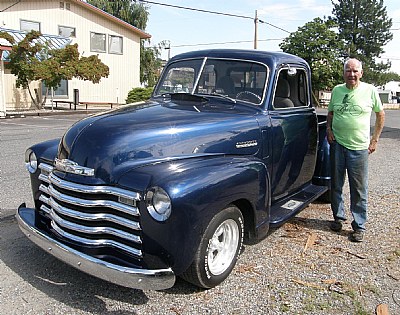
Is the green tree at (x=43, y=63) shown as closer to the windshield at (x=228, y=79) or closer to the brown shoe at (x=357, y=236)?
the windshield at (x=228, y=79)

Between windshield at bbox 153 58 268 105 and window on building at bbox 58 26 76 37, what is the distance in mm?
23550

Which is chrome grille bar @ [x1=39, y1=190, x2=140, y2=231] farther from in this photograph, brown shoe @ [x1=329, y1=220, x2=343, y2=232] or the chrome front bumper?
brown shoe @ [x1=329, y1=220, x2=343, y2=232]

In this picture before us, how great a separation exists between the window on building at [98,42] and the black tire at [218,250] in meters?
25.7

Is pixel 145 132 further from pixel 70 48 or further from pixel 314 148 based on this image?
pixel 70 48

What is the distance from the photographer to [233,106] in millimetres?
4145

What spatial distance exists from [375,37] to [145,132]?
55.9 meters

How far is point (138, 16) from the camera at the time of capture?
1437 inches

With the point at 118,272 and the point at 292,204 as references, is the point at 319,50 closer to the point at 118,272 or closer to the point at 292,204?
the point at 292,204

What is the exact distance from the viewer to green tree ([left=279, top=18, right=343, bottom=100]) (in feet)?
117

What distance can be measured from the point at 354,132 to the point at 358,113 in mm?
218

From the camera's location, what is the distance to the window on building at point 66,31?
25172 mm

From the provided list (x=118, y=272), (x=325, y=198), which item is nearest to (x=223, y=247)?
(x=118, y=272)

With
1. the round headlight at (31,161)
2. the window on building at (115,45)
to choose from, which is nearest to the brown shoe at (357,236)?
the round headlight at (31,161)

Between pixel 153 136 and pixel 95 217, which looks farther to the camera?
pixel 153 136
